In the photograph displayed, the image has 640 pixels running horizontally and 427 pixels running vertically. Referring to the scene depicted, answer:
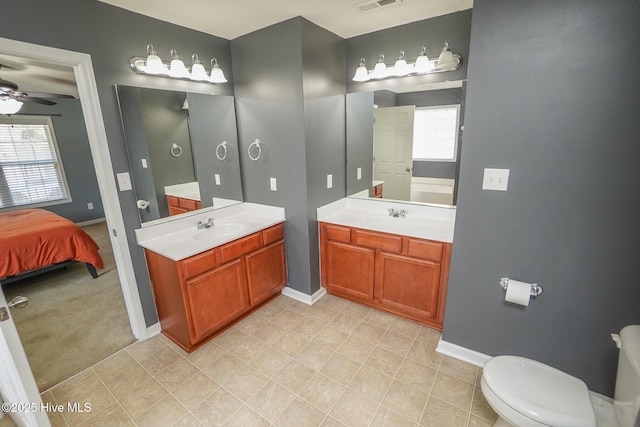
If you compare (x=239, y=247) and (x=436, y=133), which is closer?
(x=239, y=247)

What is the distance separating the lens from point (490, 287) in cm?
184

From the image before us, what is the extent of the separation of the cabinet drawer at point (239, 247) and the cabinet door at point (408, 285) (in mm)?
1074

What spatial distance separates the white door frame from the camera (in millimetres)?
1629

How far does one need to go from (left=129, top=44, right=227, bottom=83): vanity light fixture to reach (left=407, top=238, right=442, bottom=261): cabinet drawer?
82.5 inches

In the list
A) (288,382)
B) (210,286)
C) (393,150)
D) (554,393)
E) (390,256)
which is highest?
(393,150)

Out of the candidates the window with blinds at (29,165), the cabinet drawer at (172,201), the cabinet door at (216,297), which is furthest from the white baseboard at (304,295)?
the window with blinds at (29,165)

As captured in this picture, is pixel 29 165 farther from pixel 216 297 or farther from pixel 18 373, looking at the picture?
pixel 18 373

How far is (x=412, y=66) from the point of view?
2.34m

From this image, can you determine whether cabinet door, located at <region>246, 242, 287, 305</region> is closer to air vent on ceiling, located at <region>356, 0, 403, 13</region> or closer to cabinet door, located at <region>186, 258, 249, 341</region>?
cabinet door, located at <region>186, 258, 249, 341</region>

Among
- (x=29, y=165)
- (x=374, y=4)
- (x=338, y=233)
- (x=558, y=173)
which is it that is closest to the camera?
(x=558, y=173)

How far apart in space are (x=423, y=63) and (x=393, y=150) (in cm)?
80

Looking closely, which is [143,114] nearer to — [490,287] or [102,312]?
[102,312]

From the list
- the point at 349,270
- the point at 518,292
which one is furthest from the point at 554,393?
the point at 349,270

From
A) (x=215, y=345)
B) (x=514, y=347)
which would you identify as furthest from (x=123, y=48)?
(x=514, y=347)
